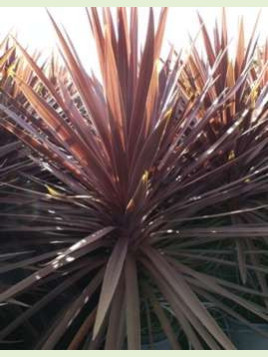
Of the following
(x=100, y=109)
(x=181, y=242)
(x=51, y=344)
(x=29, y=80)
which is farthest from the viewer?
(x=29, y=80)

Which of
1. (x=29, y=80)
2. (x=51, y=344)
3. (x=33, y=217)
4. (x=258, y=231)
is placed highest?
(x=29, y=80)

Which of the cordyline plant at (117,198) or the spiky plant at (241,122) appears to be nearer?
the cordyline plant at (117,198)

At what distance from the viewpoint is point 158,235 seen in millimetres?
1808

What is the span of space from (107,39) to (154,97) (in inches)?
10.3

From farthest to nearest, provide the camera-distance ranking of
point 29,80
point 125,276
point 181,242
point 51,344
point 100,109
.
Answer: point 29,80
point 181,242
point 100,109
point 125,276
point 51,344

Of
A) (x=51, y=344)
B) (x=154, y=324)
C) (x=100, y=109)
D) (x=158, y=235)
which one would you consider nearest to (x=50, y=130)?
(x=100, y=109)

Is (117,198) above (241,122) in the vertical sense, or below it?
below

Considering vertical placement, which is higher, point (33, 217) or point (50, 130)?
point (50, 130)

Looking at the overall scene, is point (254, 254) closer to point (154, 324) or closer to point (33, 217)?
point (154, 324)

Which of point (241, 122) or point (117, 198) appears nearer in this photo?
point (117, 198)

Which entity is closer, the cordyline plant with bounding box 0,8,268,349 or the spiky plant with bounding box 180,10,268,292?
the cordyline plant with bounding box 0,8,268,349

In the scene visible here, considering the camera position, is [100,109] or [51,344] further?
[100,109]

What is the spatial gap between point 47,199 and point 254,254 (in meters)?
0.85

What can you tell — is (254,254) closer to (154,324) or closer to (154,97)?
(154,324)
